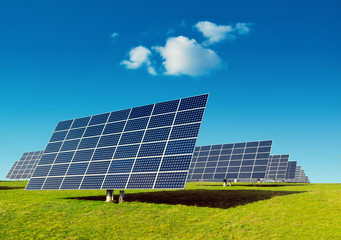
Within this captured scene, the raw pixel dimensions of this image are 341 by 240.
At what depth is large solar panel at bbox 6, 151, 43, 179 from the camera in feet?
202

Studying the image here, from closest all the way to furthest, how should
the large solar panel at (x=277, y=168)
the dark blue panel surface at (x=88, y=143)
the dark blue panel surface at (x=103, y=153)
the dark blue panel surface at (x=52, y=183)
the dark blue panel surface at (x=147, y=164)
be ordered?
1. the dark blue panel surface at (x=147, y=164)
2. the dark blue panel surface at (x=103, y=153)
3. the dark blue panel surface at (x=52, y=183)
4. the dark blue panel surface at (x=88, y=143)
5. the large solar panel at (x=277, y=168)

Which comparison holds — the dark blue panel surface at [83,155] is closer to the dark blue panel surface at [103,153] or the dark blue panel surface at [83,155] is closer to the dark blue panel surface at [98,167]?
the dark blue panel surface at [103,153]

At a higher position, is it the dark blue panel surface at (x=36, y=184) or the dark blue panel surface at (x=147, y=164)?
the dark blue panel surface at (x=147, y=164)

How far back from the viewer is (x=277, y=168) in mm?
58031

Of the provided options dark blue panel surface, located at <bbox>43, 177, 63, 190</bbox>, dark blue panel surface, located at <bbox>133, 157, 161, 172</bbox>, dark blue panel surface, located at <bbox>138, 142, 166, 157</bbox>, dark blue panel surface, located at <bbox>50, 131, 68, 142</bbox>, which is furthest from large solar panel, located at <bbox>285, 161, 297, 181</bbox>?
dark blue panel surface, located at <bbox>43, 177, 63, 190</bbox>

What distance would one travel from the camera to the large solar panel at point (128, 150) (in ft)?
54.6

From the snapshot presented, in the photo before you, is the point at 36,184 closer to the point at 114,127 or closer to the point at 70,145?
the point at 70,145

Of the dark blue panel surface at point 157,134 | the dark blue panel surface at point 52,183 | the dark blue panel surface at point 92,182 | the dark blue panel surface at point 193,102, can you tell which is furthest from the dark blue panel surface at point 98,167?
the dark blue panel surface at point 193,102

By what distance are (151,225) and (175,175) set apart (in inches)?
154

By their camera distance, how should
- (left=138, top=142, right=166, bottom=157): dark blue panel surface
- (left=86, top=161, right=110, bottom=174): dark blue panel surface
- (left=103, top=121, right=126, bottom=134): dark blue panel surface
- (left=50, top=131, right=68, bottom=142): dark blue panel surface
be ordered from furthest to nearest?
(left=50, top=131, right=68, bottom=142): dark blue panel surface → (left=103, top=121, right=126, bottom=134): dark blue panel surface → (left=86, top=161, right=110, bottom=174): dark blue panel surface → (left=138, top=142, right=166, bottom=157): dark blue panel surface

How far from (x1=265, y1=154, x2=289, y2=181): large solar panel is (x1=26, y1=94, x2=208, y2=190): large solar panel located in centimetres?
4164

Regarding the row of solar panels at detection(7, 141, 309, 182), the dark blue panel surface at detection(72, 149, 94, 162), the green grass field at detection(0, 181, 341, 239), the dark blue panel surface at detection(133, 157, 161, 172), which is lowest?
the green grass field at detection(0, 181, 341, 239)

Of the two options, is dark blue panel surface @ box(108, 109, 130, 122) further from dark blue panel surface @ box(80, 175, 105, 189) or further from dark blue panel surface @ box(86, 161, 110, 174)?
dark blue panel surface @ box(80, 175, 105, 189)

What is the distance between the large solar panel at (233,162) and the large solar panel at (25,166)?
132 feet
